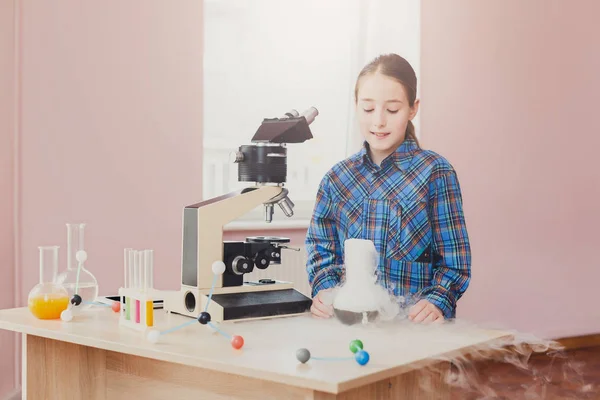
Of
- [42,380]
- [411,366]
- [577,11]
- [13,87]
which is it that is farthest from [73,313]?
[577,11]

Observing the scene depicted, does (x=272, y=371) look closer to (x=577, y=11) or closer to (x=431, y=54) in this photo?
(x=431, y=54)

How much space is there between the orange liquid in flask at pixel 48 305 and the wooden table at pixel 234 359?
0.08 ft

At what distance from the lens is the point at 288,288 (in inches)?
78.3

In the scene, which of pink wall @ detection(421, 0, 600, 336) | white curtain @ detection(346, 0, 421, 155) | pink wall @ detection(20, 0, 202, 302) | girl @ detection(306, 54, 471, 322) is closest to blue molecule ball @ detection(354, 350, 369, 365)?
girl @ detection(306, 54, 471, 322)

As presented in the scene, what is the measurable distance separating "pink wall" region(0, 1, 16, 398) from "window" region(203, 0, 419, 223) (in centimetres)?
115

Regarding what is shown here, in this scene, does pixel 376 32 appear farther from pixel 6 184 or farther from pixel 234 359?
pixel 234 359

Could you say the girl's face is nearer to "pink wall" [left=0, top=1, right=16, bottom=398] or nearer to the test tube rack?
the test tube rack

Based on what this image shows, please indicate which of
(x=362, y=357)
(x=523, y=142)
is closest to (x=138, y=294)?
(x=362, y=357)

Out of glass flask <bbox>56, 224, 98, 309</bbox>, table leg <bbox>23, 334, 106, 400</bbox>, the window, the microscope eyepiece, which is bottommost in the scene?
table leg <bbox>23, 334, 106, 400</bbox>

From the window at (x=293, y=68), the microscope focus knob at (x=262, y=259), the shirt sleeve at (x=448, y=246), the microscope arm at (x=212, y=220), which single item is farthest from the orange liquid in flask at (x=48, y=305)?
the window at (x=293, y=68)

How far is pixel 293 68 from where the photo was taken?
4.39m

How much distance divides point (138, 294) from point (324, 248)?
58 cm

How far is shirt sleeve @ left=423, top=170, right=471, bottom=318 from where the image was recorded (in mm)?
1943

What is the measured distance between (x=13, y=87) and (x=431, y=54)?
2.63 meters
